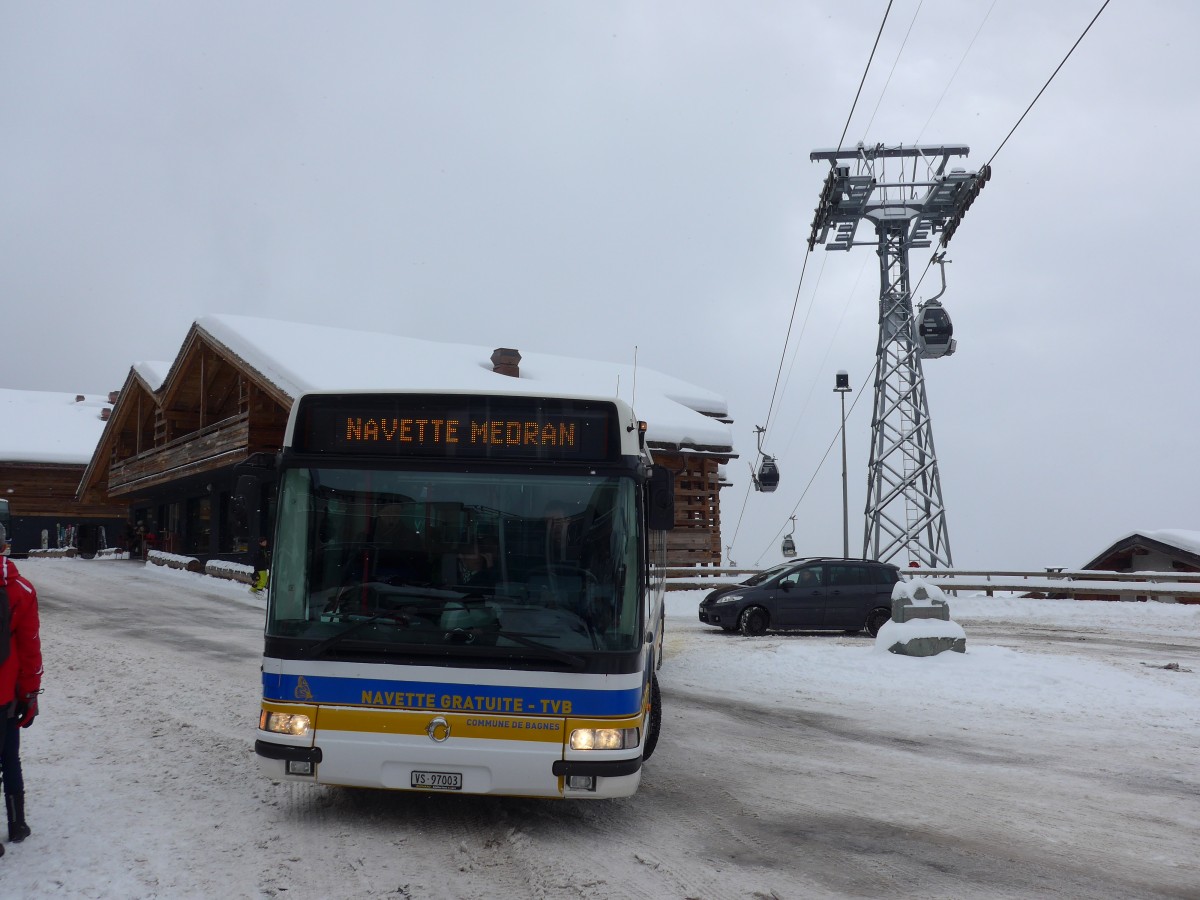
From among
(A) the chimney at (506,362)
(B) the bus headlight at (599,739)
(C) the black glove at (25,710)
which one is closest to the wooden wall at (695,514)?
(A) the chimney at (506,362)

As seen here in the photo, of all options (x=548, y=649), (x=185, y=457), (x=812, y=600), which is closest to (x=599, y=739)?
(x=548, y=649)

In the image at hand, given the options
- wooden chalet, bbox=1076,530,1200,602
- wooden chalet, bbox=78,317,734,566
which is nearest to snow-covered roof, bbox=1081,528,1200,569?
wooden chalet, bbox=1076,530,1200,602

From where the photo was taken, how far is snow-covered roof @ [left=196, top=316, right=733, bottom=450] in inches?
953

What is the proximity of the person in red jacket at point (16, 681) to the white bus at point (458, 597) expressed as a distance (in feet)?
3.89

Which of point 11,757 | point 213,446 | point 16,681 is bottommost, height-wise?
point 11,757

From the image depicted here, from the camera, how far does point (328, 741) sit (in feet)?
17.5

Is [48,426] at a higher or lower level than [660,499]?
higher

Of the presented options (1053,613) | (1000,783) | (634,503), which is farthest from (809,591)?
(634,503)

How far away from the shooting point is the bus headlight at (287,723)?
17.6 ft

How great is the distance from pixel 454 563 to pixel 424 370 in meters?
23.3

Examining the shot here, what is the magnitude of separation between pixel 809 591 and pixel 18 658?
51.8 ft

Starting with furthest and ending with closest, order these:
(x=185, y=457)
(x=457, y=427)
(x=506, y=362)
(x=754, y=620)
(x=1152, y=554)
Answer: (x=1152, y=554), (x=506, y=362), (x=185, y=457), (x=754, y=620), (x=457, y=427)

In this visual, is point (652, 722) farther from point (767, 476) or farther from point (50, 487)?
point (50, 487)

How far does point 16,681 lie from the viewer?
4953mm
